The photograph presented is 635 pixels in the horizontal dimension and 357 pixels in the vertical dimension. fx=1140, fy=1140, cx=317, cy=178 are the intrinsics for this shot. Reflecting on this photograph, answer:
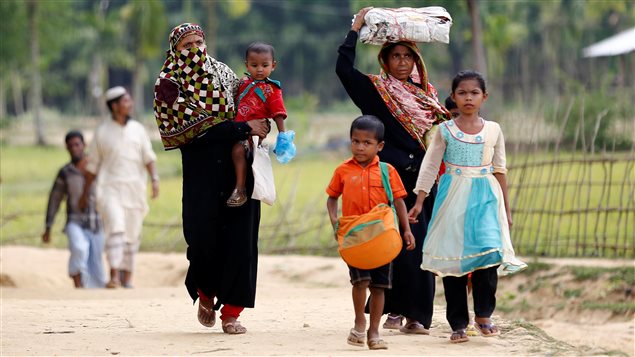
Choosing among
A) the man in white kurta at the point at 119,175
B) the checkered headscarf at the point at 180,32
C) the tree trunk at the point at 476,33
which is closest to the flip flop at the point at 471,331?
the checkered headscarf at the point at 180,32

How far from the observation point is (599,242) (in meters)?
12.3

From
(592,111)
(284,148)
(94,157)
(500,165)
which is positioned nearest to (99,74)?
(592,111)

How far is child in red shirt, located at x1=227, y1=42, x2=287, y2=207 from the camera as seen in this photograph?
6.66m

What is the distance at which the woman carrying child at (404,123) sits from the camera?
676cm

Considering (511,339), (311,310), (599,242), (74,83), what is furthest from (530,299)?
(74,83)

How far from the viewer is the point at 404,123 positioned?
6.81m

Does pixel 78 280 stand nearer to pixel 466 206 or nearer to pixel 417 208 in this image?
pixel 417 208

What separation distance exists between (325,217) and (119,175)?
3.74 meters

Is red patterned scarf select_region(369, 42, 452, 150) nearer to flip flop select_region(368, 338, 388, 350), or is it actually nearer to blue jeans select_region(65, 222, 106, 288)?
flip flop select_region(368, 338, 388, 350)

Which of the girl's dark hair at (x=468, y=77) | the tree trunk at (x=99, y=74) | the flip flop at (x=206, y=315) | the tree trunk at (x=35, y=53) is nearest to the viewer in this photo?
the girl's dark hair at (x=468, y=77)

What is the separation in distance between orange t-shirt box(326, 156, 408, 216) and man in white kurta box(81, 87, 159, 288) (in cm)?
510

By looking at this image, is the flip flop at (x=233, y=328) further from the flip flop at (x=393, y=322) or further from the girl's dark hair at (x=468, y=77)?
the girl's dark hair at (x=468, y=77)

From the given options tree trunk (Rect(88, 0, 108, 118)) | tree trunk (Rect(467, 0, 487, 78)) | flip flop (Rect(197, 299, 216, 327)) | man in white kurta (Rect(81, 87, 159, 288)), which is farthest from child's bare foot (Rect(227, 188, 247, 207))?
tree trunk (Rect(88, 0, 108, 118))

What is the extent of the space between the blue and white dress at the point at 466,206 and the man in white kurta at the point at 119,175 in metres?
5.00
